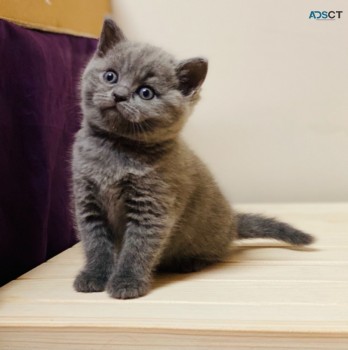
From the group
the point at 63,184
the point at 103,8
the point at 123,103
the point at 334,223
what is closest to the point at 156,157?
the point at 123,103

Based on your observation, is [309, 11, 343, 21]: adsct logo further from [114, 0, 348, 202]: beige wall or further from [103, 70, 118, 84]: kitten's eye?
[103, 70, 118, 84]: kitten's eye

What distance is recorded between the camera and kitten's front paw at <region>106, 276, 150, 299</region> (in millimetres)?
917

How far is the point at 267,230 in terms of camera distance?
1.32 m

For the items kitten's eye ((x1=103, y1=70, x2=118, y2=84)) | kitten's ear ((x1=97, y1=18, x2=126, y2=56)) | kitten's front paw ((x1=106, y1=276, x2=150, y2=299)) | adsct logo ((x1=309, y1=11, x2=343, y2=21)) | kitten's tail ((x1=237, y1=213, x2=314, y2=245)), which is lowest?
kitten's tail ((x1=237, y1=213, x2=314, y2=245))

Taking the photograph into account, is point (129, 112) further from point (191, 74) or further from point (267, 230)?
point (267, 230)

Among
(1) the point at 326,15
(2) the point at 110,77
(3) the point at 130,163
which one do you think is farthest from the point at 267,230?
(1) the point at 326,15

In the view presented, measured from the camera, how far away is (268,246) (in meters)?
1.31

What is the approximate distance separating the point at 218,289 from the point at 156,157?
11.5 inches

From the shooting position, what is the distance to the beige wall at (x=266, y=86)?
1674mm

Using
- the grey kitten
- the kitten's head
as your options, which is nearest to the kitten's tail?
the grey kitten

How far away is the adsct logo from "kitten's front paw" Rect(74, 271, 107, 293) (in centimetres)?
116

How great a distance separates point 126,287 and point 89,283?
0.09 meters

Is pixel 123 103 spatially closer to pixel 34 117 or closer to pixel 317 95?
pixel 34 117

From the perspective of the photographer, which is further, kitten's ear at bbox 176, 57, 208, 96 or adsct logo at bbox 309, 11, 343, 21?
adsct logo at bbox 309, 11, 343, 21
